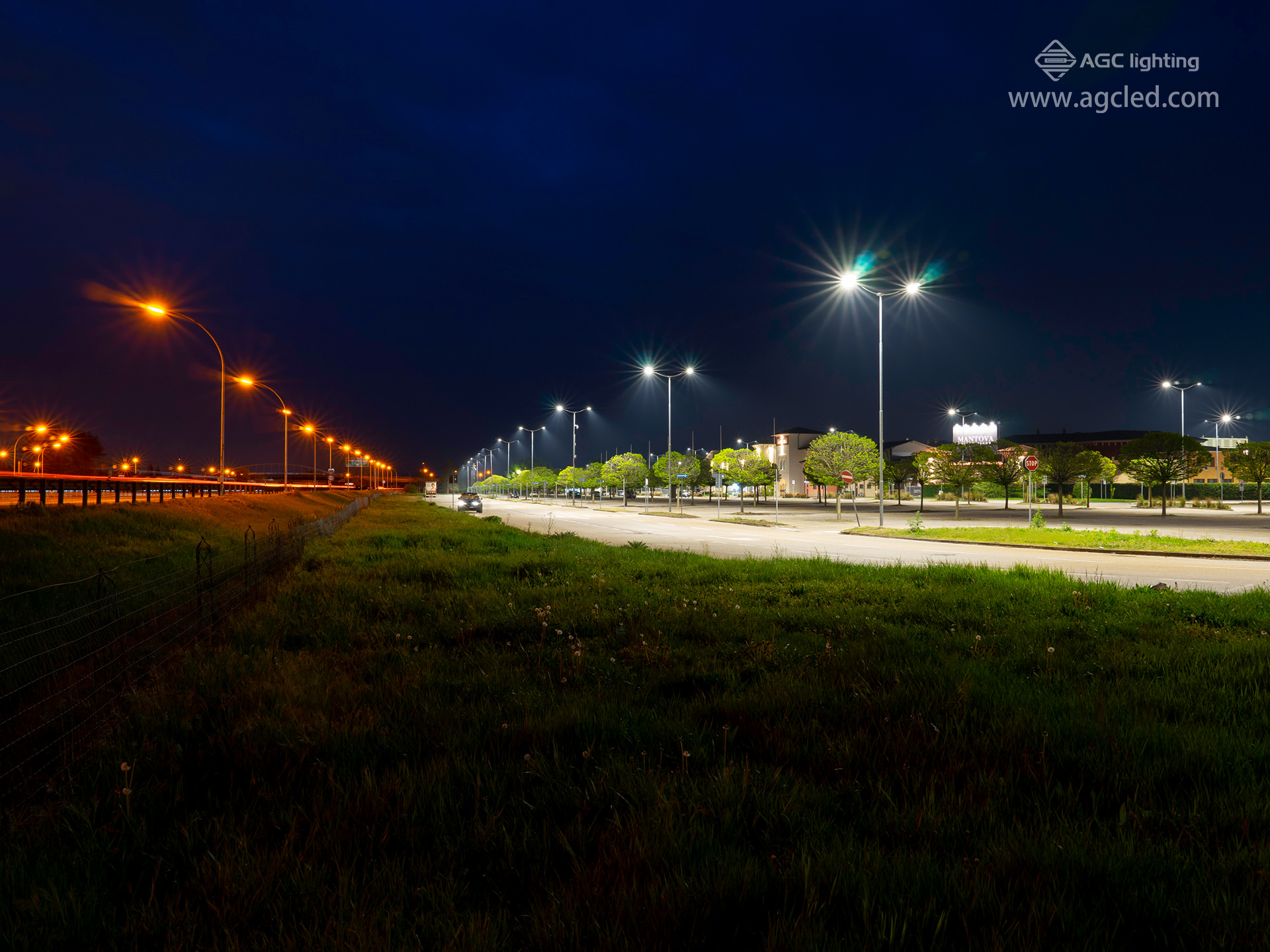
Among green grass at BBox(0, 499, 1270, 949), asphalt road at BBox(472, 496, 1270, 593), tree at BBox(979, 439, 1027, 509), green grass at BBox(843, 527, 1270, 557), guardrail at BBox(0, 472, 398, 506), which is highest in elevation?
tree at BBox(979, 439, 1027, 509)

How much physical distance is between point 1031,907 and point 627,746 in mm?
2126

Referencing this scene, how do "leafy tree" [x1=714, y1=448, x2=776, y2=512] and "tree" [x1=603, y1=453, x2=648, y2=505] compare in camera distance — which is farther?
"tree" [x1=603, y1=453, x2=648, y2=505]

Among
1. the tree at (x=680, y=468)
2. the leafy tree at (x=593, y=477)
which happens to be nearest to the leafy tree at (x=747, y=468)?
the tree at (x=680, y=468)

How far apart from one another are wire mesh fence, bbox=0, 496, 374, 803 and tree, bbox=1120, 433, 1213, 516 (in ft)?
164

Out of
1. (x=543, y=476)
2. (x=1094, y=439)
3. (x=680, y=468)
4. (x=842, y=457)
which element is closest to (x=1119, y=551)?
(x=842, y=457)

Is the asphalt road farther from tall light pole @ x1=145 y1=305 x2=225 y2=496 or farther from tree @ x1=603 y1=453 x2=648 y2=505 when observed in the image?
tree @ x1=603 y1=453 x2=648 y2=505

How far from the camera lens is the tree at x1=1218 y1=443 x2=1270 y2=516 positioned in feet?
151

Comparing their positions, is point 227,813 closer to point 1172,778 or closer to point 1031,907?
point 1031,907

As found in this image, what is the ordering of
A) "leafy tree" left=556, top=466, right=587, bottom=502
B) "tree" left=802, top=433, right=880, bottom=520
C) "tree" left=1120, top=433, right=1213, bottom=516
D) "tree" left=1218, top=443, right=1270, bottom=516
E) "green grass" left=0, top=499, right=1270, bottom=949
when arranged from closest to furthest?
"green grass" left=0, top=499, right=1270, bottom=949 < "tree" left=802, top=433, right=880, bottom=520 < "tree" left=1120, top=433, right=1213, bottom=516 < "tree" left=1218, top=443, right=1270, bottom=516 < "leafy tree" left=556, top=466, right=587, bottom=502

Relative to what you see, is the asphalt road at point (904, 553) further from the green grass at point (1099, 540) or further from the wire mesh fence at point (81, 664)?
the wire mesh fence at point (81, 664)

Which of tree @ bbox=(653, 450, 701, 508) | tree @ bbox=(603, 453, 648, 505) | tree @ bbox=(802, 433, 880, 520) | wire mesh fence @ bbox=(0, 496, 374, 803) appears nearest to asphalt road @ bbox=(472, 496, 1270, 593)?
tree @ bbox=(802, 433, 880, 520)

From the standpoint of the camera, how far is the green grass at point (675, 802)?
237 centimetres

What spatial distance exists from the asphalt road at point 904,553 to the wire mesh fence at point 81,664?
11.8 m

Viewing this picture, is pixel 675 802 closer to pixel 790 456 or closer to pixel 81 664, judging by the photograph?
pixel 81 664
